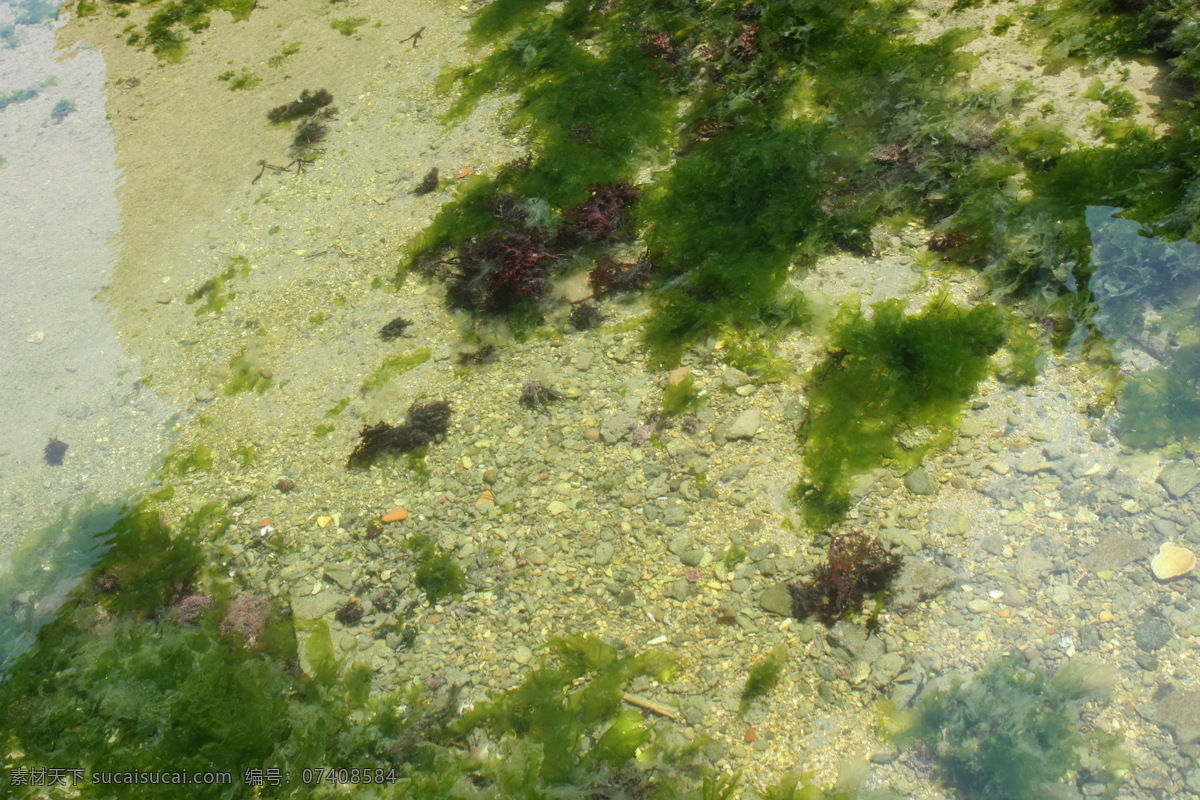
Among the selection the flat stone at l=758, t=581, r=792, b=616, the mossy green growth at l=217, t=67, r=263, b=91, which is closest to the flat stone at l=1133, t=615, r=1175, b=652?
the flat stone at l=758, t=581, r=792, b=616

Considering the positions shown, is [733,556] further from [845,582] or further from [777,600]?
[845,582]

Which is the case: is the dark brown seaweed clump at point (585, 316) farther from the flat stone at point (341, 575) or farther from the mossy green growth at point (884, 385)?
the flat stone at point (341, 575)

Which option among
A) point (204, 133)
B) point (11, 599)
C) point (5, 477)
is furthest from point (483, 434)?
point (204, 133)

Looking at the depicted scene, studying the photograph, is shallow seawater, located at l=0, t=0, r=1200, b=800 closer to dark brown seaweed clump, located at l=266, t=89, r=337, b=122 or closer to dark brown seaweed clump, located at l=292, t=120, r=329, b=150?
dark brown seaweed clump, located at l=292, t=120, r=329, b=150

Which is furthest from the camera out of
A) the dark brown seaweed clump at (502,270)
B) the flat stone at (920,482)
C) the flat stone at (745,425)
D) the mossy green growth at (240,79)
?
the mossy green growth at (240,79)

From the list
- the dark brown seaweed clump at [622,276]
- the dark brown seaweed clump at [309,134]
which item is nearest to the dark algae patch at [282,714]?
the dark brown seaweed clump at [622,276]

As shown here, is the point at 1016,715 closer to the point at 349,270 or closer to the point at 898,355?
the point at 898,355
